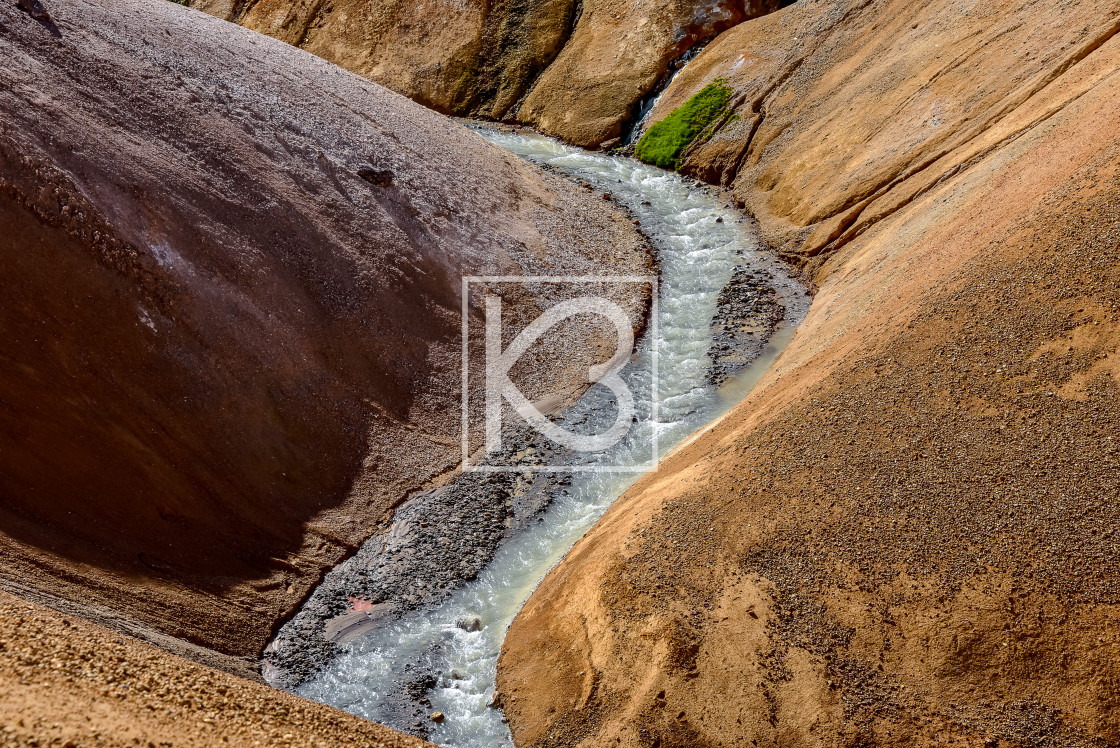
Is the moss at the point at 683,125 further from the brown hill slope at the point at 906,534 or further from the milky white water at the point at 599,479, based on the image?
the brown hill slope at the point at 906,534

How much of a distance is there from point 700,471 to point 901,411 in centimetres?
415

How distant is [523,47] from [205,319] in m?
31.4

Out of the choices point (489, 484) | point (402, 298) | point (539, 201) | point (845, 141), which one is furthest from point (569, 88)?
point (489, 484)

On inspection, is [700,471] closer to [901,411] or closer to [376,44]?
[901,411]

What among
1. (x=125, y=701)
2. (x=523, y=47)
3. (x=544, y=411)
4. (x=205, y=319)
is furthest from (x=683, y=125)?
(x=125, y=701)

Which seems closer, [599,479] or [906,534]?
[906,534]

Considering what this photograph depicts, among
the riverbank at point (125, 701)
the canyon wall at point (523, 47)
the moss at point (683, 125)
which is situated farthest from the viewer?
the canyon wall at point (523, 47)

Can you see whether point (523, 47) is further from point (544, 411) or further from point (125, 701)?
point (125, 701)

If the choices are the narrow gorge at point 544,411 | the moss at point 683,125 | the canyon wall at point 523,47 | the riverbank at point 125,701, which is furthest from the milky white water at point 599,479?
the canyon wall at point 523,47

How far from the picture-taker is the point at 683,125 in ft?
123

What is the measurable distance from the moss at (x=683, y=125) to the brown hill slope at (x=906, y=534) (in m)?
16.8

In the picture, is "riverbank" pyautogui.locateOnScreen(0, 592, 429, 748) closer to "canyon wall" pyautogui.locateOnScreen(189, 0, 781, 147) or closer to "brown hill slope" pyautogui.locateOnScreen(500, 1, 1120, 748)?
"brown hill slope" pyautogui.locateOnScreen(500, 1, 1120, 748)

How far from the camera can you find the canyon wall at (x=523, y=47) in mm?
40969

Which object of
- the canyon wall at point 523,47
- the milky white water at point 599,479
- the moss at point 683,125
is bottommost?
the milky white water at point 599,479
